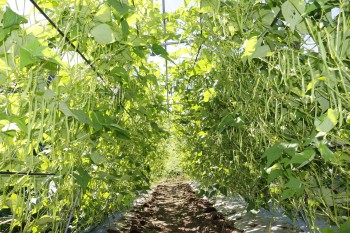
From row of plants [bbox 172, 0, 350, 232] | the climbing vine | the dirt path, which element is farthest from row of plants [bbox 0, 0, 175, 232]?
the dirt path

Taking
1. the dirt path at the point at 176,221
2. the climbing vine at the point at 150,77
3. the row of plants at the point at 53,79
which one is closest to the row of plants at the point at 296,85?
the climbing vine at the point at 150,77

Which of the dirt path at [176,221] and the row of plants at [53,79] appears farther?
the dirt path at [176,221]

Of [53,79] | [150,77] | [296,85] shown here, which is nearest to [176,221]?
[150,77]

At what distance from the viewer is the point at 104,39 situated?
0.98 m

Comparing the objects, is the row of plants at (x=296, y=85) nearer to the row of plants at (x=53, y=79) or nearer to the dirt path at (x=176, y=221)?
the row of plants at (x=53, y=79)

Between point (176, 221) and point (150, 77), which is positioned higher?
point (150, 77)

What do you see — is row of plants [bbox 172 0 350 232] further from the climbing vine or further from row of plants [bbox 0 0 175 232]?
row of plants [bbox 0 0 175 232]

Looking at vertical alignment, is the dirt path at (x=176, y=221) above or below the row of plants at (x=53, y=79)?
below

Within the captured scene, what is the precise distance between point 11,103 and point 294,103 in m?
0.95

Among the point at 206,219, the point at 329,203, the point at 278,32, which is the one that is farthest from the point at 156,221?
the point at 278,32

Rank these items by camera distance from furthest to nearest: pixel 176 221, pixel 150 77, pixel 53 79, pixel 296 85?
pixel 176 221 → pixel 150 77 → pixel 296 85 → pixel 53 79

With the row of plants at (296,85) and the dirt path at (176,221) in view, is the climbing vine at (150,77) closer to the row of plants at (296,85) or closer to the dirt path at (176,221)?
the row of plants at (296,85)

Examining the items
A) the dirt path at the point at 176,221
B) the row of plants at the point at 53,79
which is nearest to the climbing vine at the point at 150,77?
the row of plants at the point at 53,79

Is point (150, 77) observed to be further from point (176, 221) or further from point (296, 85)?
point (176, 221)
